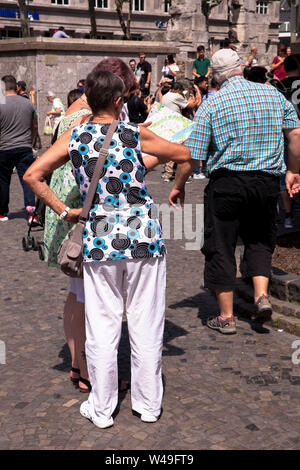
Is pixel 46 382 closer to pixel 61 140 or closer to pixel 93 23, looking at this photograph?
pixel 61 140

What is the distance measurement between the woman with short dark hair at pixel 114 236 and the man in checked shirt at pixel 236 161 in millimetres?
1269

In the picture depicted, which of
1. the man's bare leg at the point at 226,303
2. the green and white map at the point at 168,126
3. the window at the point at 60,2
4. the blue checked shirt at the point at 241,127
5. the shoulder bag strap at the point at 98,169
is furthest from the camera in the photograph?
the window at the point at 60,2

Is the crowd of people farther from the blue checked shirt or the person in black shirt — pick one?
the person in black shirt

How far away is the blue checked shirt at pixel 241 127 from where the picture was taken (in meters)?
5.02

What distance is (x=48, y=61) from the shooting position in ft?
65.5

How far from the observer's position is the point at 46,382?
14.6ft

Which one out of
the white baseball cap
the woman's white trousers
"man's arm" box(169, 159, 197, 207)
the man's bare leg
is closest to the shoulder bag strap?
the woman's white trousers

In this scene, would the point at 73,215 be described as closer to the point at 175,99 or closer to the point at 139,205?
the point at 139,205

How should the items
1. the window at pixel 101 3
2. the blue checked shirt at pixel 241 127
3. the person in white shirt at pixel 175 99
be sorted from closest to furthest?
the blue checked shirt at pixel 241 127
the person in white shirt at pixel 175 99
the window at pixel 101 3

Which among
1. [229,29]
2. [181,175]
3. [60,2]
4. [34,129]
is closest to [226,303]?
[181,175]

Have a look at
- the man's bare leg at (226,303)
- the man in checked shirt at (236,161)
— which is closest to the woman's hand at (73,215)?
the man in checked shirt at (236,161)

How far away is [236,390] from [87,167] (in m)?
1.70

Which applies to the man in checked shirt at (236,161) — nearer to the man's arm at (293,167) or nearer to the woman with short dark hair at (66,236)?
the man's arm at (293,167)

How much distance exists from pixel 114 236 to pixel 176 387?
4.07ft
